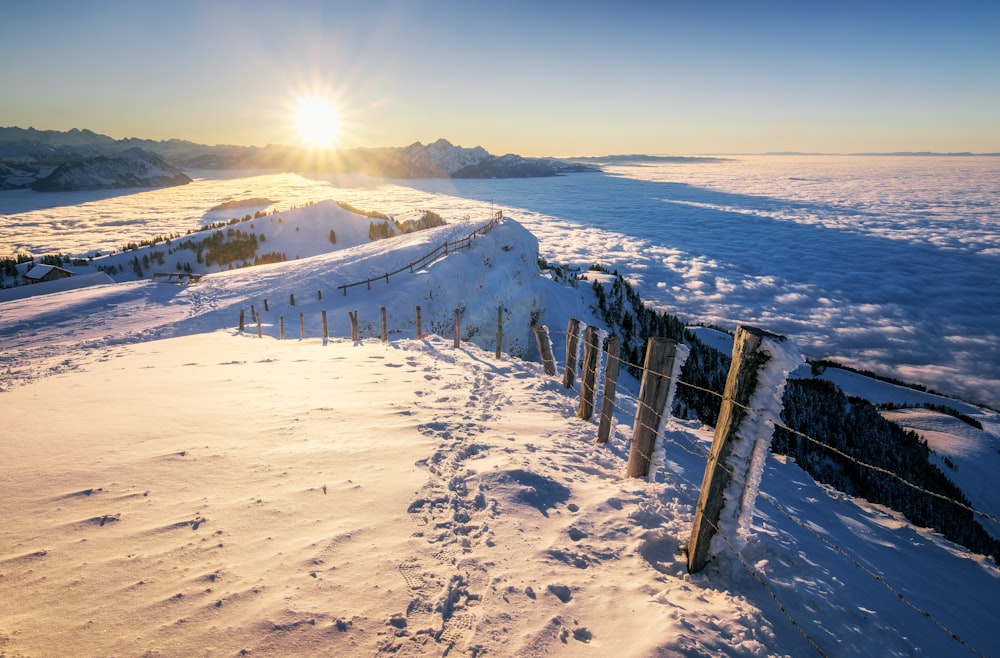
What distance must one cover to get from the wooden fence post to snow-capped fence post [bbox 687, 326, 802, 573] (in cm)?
104

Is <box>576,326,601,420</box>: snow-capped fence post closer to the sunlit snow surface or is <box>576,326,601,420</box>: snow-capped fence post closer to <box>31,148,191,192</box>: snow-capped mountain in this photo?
the sunlit snow surface

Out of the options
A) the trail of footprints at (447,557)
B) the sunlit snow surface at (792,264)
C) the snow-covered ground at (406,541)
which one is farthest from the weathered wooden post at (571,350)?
the sunlit snow surface at (792,264)

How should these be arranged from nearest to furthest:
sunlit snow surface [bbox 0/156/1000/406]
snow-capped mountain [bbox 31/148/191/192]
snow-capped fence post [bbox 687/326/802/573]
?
1. snow-capped fence post [bbox 687/326/802/573]
2. sunlit snow surface [bbox 0/156/1000/406]
3. snow-capped mountain [bbox 31/148/191/192]

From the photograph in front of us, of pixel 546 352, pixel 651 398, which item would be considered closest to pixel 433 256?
pixel 546 352

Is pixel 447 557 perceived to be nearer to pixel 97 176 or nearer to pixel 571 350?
pixel 571 350

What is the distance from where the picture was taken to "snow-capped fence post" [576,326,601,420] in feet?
25.2

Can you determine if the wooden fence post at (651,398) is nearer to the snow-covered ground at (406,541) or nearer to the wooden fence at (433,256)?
the snow-covered ground at (406,541)

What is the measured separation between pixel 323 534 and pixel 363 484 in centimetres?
98

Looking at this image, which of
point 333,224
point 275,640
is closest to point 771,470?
point 275,640

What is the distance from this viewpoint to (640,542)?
13.7 ft

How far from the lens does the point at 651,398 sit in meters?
5.00

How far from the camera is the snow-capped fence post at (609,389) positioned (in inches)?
258

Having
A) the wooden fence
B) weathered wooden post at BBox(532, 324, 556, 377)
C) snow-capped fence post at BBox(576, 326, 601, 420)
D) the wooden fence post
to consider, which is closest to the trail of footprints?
the wooden fence post

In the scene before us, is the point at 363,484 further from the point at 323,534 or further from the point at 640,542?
the point at 640,542
